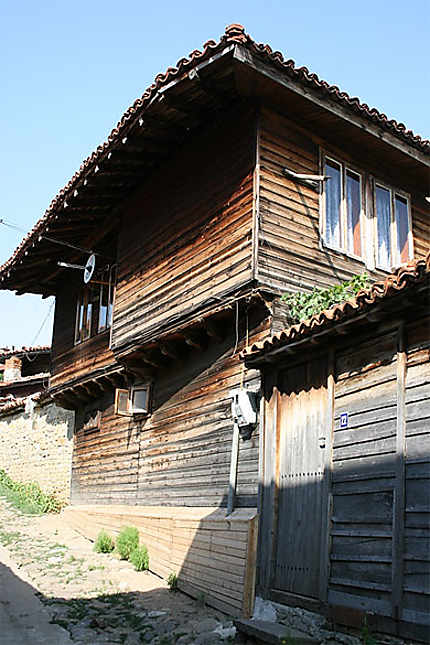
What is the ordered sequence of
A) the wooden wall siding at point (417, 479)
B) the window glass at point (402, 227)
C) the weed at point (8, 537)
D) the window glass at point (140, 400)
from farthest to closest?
the weed at point (8, 537) → the window glass at point (140, 400) → the window glass at point (402, 227) → the wooden wall siding at point (417, 479)

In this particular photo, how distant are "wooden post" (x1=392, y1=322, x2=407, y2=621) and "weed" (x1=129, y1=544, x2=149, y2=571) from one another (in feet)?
18.1

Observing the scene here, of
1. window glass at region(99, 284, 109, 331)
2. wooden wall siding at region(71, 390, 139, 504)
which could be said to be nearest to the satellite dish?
window glass at region(99, 284, 109, 331)

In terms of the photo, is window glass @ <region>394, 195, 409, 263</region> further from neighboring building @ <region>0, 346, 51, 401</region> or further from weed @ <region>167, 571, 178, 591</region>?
neighboring building @ <region>0, 346, 51, 401</region>

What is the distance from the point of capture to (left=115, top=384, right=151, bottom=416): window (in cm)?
1220

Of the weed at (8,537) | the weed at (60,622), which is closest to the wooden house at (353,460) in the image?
the weed at (60,622)

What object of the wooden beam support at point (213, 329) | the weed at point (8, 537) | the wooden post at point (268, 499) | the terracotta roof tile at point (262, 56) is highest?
the terracotta roof tile at point (262, 56)

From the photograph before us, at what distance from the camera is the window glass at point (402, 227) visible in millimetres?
11352

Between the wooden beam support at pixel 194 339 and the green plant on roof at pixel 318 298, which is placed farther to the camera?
the wooden beam support at pixel 194 339

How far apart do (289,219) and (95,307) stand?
20.8ft

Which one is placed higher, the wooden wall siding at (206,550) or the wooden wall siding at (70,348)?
the wooden wall siding at (70,348)

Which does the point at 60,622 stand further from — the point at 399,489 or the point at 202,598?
the point at 399,489

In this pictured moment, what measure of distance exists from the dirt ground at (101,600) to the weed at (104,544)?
15 centimetres

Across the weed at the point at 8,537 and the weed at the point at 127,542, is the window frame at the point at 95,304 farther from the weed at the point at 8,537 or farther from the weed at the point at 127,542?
the weed at the point at 8,537

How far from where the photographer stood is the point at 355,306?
6543 mm
